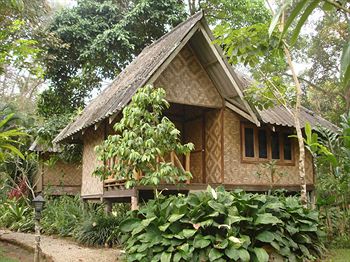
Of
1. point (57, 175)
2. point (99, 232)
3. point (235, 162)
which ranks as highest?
point (235, 162)

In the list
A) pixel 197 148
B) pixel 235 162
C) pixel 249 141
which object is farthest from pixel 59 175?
pixel 249 141

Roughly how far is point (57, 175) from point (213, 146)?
954 cm

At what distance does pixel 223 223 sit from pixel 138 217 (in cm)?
192

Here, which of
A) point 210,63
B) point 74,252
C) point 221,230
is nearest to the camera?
point 221,230

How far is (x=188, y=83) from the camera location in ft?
35.2

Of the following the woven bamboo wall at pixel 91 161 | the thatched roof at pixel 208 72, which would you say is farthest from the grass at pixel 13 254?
the thatched roof at pixel 208 72

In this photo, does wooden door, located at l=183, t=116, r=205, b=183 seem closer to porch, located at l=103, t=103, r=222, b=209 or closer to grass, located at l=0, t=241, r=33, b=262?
porch, located at l=103, t=103, r=222, b=209

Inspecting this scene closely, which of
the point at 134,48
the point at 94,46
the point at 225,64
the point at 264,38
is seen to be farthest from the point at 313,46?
the point at 264,38

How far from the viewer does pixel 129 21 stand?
18.3 metres

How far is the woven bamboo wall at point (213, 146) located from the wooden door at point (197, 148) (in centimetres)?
16

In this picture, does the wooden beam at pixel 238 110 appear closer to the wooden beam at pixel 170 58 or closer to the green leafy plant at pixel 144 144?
the wooden beam at pixel 170 58

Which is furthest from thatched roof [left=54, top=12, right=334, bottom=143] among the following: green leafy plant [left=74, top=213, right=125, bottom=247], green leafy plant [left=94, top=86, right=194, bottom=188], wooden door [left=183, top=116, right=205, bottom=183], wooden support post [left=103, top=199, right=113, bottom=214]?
green leafy plant [left=74, top=213, right=125, bottom=247]

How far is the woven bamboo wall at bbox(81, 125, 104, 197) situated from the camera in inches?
456

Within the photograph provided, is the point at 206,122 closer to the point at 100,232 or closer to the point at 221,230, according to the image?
the point at 100,232
